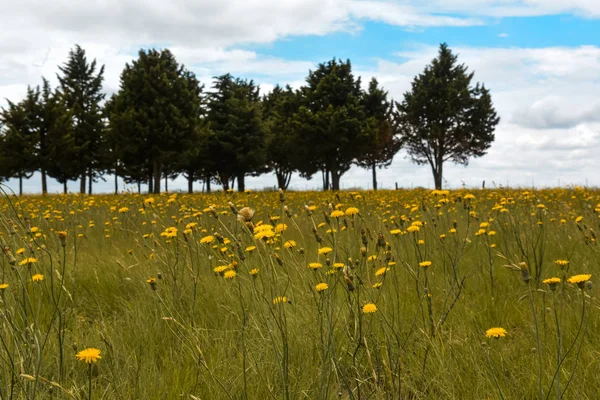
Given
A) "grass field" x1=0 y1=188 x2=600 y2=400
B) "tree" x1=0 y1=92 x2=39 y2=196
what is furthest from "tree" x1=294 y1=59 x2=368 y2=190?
"grass field" x1=0 y1=188 x2=600 y2=400

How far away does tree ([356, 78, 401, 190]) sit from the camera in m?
35.7

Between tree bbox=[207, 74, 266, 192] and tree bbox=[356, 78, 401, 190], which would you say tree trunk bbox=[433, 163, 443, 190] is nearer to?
tree bbox=[356, 78, 401, 190]

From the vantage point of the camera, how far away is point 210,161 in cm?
3628

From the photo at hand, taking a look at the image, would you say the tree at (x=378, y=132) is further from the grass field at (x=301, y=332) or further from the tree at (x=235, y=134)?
the grass field at (x=301, y=332)

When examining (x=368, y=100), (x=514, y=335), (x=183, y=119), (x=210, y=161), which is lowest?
(x=514, y=335)

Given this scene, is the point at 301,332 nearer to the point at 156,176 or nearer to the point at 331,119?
the point at 156,176

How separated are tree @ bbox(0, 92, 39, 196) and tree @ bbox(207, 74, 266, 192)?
12.3m

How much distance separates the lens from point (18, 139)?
105 ft

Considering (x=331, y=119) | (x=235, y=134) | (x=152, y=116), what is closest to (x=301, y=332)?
(x=152, y=116)

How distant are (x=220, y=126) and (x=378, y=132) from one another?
12.2m

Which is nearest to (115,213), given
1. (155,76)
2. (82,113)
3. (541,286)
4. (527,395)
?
(541,286)

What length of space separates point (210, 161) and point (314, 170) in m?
8.94

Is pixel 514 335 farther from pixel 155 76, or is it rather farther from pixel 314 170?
pixel 314 170

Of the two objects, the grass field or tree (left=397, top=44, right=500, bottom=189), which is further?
tree (left=397, top=44, right=500, bottom=189)
